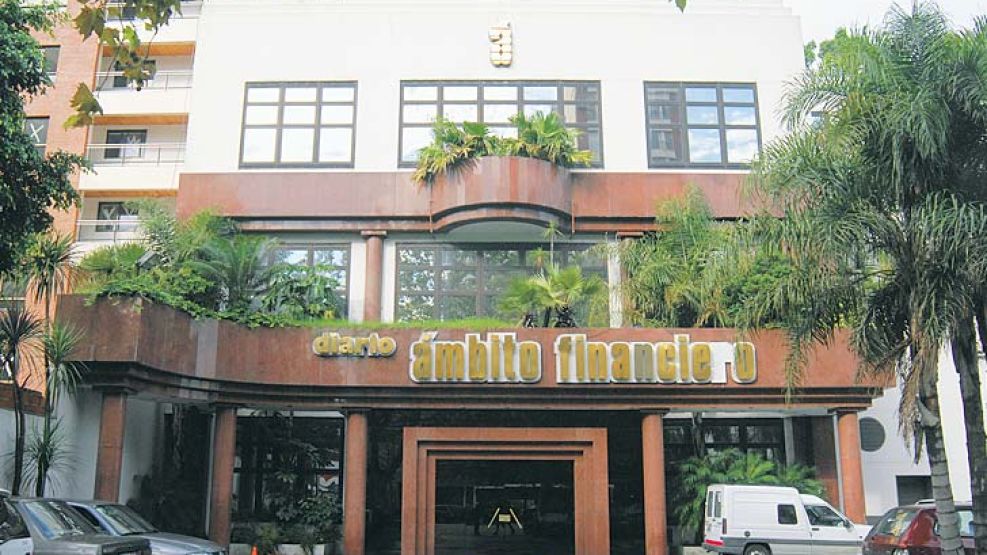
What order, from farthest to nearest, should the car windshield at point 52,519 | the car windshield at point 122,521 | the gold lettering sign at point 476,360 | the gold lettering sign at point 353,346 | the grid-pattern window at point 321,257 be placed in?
the grid-pattern window at point 321,257
the gold lettering sign at point 353,346
the gold lettering sign at point 476,360
the car windshield at point 122,521
the car windshield at point 52,519

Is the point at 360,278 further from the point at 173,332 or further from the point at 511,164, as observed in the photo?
the point at 173,332

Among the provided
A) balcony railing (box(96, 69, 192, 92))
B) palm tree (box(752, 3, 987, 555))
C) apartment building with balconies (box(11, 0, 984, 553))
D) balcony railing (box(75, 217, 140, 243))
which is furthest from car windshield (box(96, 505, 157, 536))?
balcony railing (box(96, 69, 192, 92))

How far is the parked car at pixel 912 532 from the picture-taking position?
15.4 meters

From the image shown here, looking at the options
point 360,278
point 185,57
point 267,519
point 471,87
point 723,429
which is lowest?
point 267,519

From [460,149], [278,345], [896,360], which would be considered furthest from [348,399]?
[896,360]

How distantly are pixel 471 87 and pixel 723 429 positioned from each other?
11448mm

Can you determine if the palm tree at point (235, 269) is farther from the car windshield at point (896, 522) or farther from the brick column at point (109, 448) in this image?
the car windshield at point (896, 522)

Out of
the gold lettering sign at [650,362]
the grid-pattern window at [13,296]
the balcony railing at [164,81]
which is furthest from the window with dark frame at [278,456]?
the balcony railing at [164,81]

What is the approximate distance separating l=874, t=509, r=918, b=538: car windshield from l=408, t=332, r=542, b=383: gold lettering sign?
763 cm

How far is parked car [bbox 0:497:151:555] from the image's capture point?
10930 mm

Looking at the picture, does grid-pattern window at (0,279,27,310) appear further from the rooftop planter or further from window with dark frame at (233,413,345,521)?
the rooftop planter

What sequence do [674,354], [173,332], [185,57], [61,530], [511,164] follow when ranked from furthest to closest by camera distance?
[185,57] → [511,164] → [674,354] → [173,332] → [61,530]

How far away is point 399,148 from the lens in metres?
25.6

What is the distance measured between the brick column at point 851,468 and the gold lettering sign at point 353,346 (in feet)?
34.3
